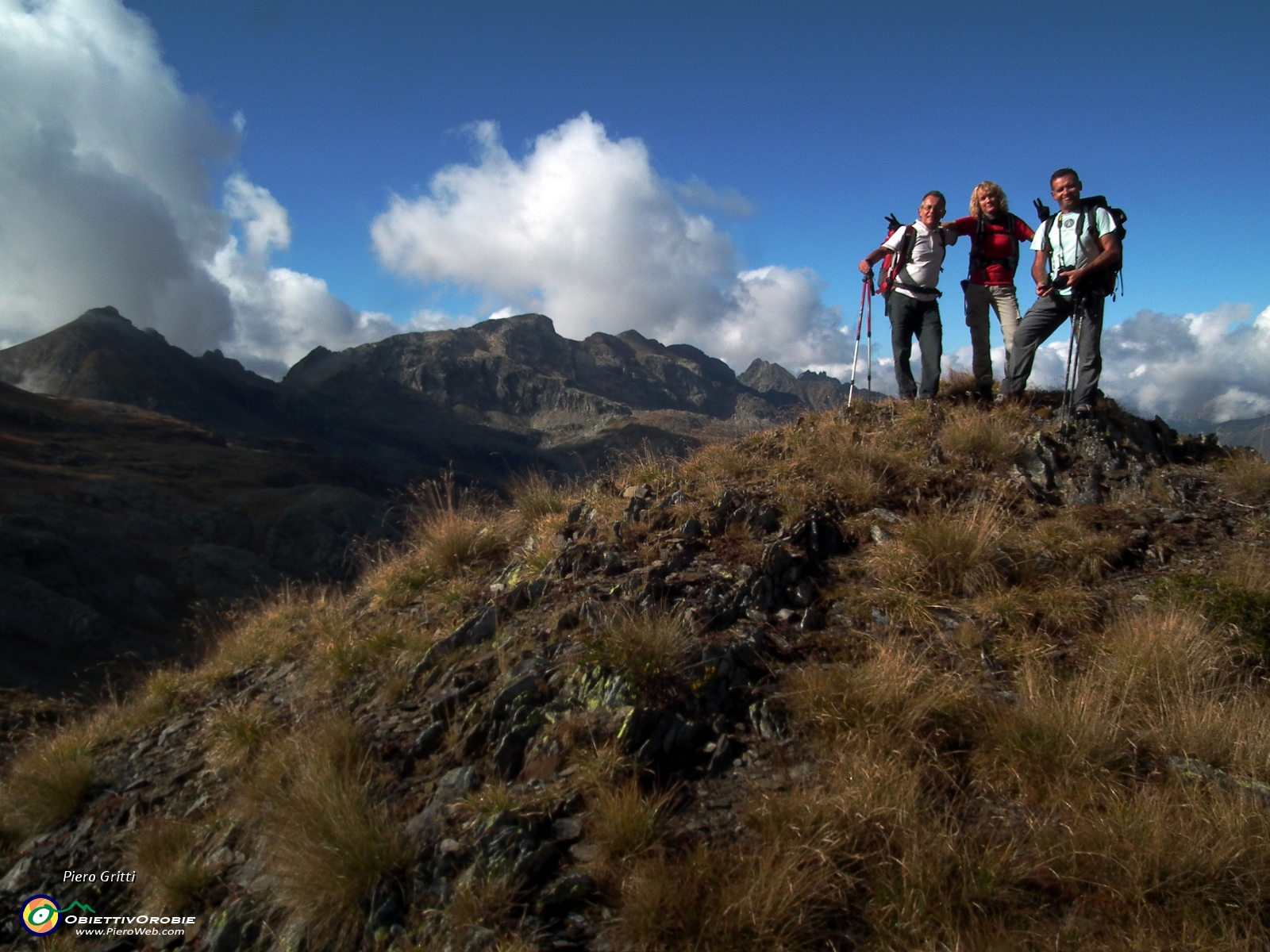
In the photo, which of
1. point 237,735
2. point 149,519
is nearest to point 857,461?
point 237,735

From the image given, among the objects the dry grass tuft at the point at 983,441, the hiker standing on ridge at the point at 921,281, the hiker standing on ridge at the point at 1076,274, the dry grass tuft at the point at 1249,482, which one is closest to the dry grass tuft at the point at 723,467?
the dry grass tuft at the point at 983,441

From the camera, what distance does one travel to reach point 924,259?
27.0 ft

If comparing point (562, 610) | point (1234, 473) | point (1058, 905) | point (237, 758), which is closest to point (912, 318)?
point (1234, 473)

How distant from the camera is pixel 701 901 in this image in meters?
3.16

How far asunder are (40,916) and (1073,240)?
9762 mm

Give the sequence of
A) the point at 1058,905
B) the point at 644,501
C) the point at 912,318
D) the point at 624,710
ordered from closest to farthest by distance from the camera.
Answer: the point at 1058,905, the point at 624,710, the point at 644,501, the point at 912,318

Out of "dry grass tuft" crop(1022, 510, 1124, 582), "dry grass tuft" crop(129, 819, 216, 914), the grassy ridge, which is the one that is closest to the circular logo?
"dry grass tuft" crop(129, 819, 216, 914)

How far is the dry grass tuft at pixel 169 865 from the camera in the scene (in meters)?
4.42

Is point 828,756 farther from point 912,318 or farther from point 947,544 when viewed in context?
point 912,318

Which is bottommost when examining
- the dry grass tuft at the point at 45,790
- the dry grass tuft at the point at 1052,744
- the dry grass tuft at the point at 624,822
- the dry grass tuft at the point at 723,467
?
the dry grass tuft at the point at 45,790

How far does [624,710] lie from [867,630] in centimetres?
Answer: 180

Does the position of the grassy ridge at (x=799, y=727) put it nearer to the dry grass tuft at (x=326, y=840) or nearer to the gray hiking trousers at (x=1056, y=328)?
the dry grass tuft at (x=326, y=840)

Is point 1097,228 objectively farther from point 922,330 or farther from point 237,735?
point 237,735

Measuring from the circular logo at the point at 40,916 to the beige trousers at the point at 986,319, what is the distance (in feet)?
30.4
